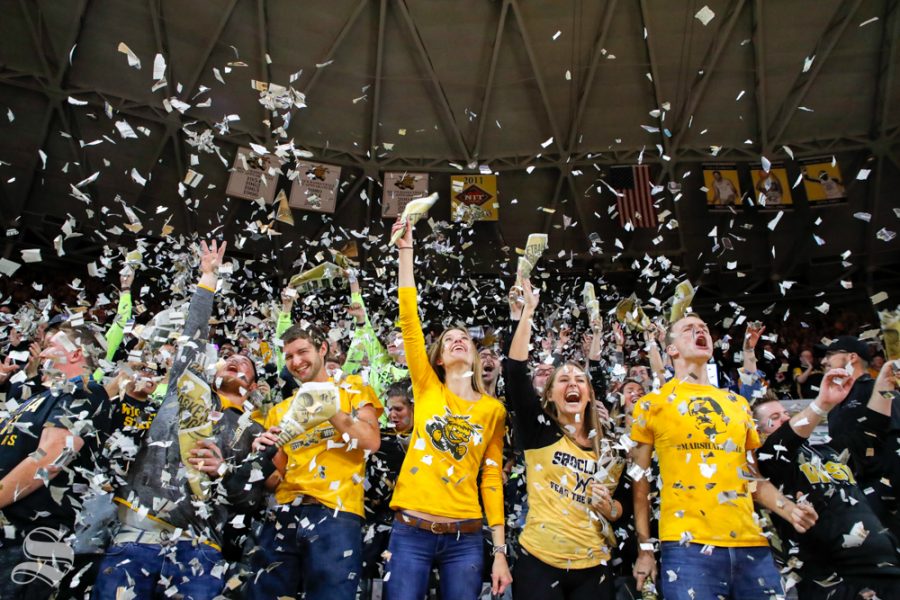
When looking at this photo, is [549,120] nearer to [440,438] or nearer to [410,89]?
[410,89]

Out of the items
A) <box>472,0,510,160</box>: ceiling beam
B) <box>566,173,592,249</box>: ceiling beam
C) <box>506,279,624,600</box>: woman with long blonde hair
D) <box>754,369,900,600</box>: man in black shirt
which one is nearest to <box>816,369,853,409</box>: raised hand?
<box>754,369,900,600</box>: man in black shirt

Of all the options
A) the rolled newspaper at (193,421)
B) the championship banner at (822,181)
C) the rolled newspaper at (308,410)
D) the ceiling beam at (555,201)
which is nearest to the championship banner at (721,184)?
the championship banner at (822,181)

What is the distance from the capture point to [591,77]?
13680 millimetres

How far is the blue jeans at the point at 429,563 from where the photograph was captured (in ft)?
11.5

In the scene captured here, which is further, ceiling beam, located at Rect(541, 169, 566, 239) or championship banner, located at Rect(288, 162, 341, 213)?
ceiling beam, located at Rect(541, 169, 566, 239)

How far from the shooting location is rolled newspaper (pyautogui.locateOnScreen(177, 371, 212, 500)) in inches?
144

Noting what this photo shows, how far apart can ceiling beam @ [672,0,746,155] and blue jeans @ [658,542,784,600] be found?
1220 centimetres

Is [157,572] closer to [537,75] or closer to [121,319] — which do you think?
[121,319]

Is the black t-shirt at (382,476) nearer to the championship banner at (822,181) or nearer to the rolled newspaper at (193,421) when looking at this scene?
the rolled newspaper at (193,421)

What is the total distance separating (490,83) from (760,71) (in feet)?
18.2

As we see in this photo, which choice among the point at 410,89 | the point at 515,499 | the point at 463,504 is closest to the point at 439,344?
the point at 463,504

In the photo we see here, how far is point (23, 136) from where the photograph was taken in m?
13.1

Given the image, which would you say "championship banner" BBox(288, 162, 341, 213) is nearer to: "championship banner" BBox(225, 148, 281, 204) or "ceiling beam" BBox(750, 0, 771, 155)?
"championship banner" BBox(225, 148, 281, 204)

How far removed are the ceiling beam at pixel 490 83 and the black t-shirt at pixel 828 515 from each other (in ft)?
37.1
